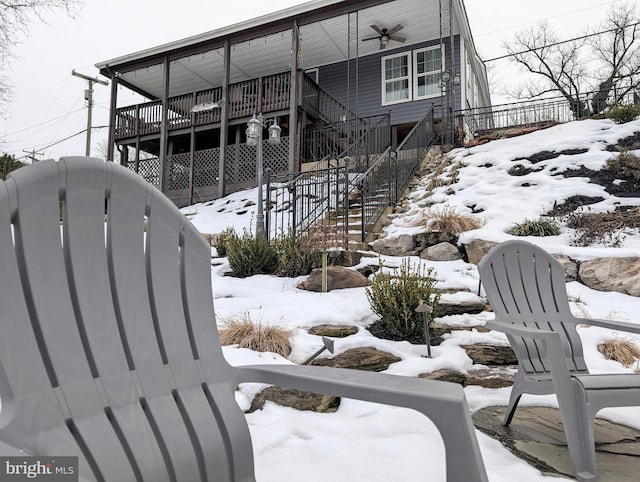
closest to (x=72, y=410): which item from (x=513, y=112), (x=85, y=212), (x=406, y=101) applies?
(x=85, y=212)

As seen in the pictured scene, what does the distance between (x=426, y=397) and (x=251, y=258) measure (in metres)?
4.97

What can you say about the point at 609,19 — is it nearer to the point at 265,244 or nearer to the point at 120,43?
the point at 265,244

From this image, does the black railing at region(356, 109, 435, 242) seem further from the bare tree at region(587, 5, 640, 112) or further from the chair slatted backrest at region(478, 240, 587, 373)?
the bare tree at region(587, 5, 640, 112)

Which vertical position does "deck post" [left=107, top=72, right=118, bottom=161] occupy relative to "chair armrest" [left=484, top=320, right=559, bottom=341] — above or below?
above

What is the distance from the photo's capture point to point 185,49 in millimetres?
12086

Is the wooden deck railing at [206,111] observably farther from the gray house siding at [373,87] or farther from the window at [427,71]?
the window at [427,71]

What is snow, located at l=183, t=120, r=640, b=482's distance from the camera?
1832mm

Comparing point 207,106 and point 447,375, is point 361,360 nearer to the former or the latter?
point 447,375

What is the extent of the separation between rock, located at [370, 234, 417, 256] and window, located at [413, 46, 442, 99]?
276 inches

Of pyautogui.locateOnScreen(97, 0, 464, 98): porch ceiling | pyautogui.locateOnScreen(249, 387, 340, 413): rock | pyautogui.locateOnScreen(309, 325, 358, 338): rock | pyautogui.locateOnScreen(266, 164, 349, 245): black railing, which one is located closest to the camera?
pyautogui.locateOnScreen(249, 387, 340, 413): rock

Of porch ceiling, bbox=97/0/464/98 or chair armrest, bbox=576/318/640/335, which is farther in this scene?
porch ceiling, bbox=97/0/464/98

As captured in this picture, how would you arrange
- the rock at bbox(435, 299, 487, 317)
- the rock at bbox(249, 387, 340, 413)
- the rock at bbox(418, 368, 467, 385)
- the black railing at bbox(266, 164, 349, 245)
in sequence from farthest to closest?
the black railing at bbox(266, 164, 349, 245) < the rock at bbox(435, 299, 487, 317) < the rock at bbox(418, 368, 467, 385) < the rock at bbox(249, 387, 340, 413)

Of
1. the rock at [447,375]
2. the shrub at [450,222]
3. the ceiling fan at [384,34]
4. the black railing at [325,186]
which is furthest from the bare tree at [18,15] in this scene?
the rock at [447,375]

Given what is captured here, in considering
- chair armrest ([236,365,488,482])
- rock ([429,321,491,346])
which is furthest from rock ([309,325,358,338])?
chair armrest ([236,365,488,482])
